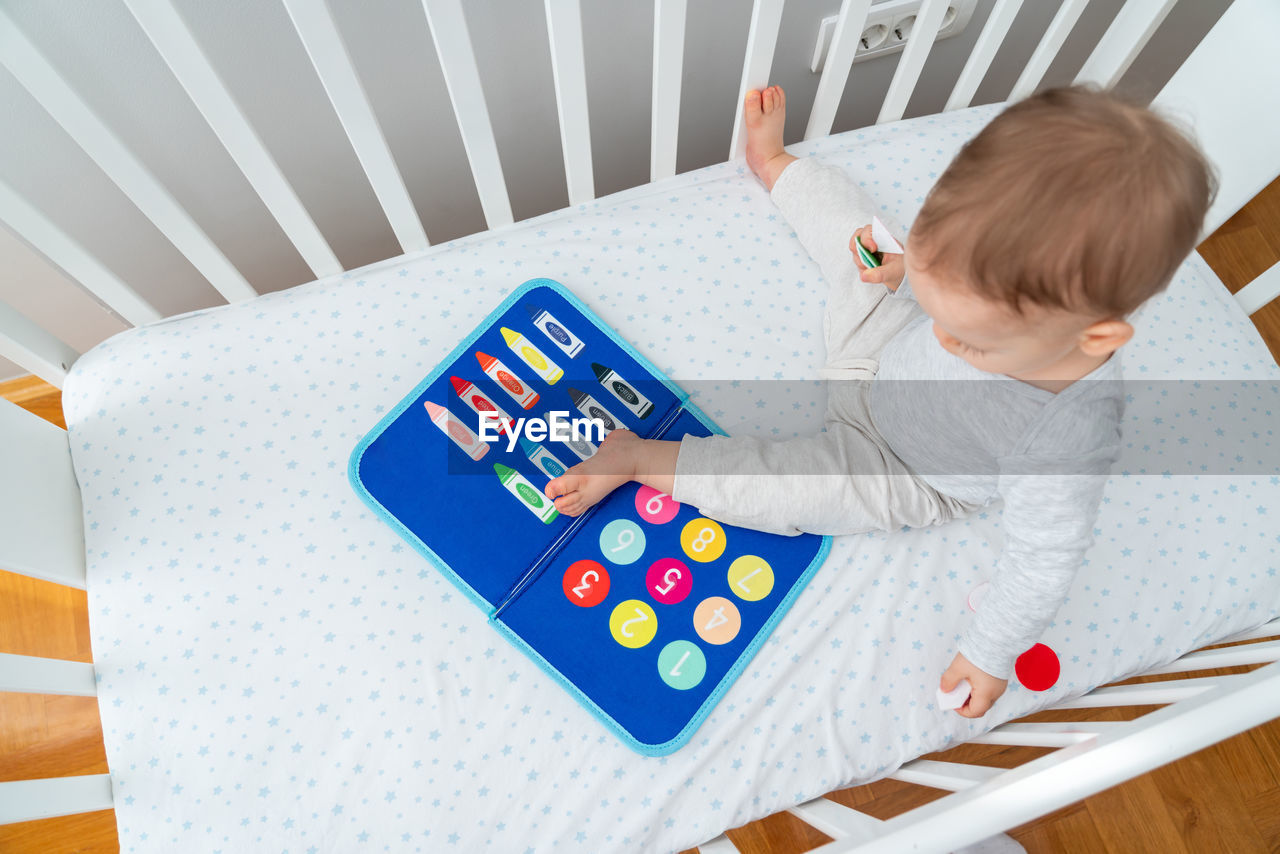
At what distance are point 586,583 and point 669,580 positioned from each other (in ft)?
0.28

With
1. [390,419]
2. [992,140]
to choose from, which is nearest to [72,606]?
[390,419]

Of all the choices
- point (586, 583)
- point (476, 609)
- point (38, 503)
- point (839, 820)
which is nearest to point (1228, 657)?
point (839, 820)

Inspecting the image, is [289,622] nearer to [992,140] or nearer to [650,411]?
[650,411]

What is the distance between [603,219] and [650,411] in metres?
0.25

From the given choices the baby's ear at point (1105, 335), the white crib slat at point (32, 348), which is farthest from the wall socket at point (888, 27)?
the white crib slat at point (32, 348)

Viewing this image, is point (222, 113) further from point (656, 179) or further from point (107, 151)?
point (656, 179)

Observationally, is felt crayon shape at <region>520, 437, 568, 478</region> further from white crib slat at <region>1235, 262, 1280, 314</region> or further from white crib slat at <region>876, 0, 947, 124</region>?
white crib slat at <region>1235, 262, 1280, 314</region>

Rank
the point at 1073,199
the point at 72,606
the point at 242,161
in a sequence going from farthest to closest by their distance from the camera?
the point at 72,606
the point at 242,161
the point at 1073,199

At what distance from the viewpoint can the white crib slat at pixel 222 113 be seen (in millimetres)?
585

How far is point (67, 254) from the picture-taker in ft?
2.41

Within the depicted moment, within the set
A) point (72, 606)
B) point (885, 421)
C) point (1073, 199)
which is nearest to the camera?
point (1073, 199)

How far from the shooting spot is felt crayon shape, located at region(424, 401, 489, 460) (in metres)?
0.83

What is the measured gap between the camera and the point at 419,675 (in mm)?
763

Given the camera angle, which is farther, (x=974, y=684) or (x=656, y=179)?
(x=656, y=179)
